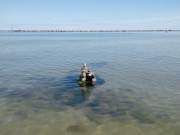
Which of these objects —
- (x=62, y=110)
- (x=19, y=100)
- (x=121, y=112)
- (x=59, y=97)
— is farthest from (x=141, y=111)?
(x=19, y=100)

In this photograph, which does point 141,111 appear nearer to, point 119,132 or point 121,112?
point 121,112

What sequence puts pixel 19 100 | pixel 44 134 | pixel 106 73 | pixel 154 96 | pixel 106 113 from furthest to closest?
pixel 106 73
pixel 154 96
pixel 19 100
pixel 106 113
pixel 44 134

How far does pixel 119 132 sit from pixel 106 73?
1702 cm

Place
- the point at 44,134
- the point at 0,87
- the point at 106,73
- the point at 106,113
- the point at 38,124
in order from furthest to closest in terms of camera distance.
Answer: the point at 106,73
the point at 0,87
the point at 106,113
the point at 38,124
the point at 44,134

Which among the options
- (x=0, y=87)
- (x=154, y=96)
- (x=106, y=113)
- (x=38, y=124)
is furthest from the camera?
(x=0, y=87)

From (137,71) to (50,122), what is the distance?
66.8 feet

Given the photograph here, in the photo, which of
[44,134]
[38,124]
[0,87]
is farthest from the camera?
[0,87]

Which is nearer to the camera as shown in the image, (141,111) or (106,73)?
(141,111)

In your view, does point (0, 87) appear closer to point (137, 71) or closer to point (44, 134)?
point (44, 134)

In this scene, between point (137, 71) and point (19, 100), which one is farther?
point (137, 71)

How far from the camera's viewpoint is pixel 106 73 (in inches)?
1172

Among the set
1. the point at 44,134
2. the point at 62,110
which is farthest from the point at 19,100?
the point at 44,134

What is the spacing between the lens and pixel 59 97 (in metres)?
19.3

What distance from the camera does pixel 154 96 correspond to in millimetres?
19656
